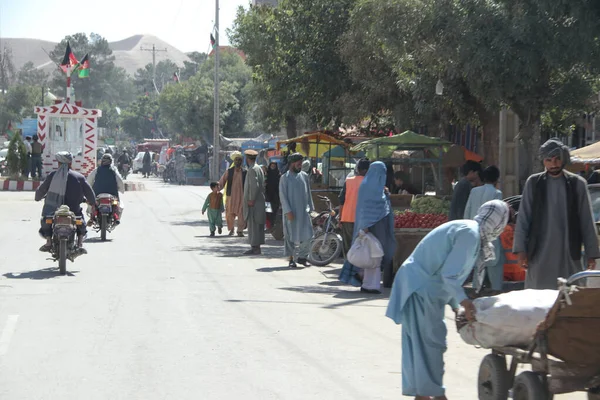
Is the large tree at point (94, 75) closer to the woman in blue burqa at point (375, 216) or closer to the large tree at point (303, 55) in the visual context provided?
the large tree at point (303, 55)

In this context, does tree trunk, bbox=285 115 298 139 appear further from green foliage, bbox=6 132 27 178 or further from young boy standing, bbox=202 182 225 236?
green foliage, bbox=6 132 27 178

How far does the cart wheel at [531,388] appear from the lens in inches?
228

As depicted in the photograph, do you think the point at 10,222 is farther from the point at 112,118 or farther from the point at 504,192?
the point at 112,118

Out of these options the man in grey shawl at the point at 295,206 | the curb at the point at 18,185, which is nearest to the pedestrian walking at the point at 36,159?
the curb at the point at 18,185

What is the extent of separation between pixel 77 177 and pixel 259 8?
1520cm

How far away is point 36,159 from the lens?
39.8m

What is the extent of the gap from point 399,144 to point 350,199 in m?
4.32

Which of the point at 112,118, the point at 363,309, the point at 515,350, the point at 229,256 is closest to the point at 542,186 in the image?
the point at 515,350

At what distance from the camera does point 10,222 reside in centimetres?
2302

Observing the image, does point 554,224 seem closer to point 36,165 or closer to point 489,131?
point 489,131

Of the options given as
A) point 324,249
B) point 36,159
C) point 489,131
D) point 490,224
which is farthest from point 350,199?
point 36,159

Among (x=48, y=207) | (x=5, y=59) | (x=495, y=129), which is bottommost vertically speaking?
(x=48, y=207)

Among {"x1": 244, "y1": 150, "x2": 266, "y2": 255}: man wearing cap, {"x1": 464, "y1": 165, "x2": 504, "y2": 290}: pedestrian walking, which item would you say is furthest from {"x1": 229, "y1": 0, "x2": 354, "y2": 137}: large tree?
{"x1": 464, "y1": 165, "x2": 504, "y2": 290}: pedestrian walking

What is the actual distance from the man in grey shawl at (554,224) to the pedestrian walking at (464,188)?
12.5 feet
